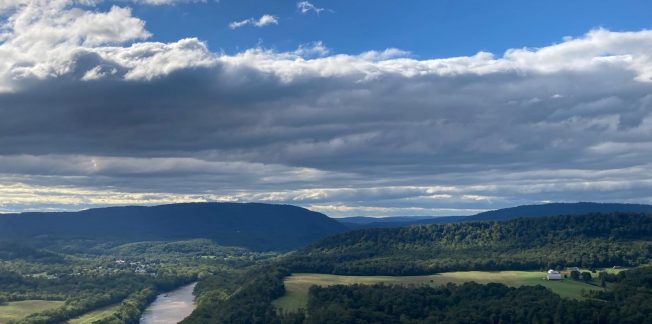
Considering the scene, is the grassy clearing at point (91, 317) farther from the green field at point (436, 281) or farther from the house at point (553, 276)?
the house at point (553, 276)

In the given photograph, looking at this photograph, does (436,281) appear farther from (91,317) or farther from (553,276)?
(91,317)

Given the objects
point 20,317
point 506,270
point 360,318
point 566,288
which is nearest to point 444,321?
point 360,318

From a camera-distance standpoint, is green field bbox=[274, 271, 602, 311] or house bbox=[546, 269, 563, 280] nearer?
green field bbox=[274, 271, 602, 311]

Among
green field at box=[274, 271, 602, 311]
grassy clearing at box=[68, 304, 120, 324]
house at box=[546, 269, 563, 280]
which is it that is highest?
house at box=[546, 269, 563, 280]

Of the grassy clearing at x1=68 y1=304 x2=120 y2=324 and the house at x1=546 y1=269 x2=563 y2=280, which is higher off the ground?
the house at x1=546 y1=269 x2=563 y2=280

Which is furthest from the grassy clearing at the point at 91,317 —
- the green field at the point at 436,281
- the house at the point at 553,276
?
the house at the point at 553,276

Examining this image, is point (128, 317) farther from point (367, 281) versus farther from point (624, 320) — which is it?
point (624, 320)

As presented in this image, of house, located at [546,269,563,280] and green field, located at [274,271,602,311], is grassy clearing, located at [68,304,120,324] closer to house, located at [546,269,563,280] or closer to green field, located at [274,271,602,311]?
green field, located at [274,271,602,311]

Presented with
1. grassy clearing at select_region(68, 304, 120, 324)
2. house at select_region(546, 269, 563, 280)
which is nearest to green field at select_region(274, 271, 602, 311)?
house at select_region(546, 269, 563, 280)
